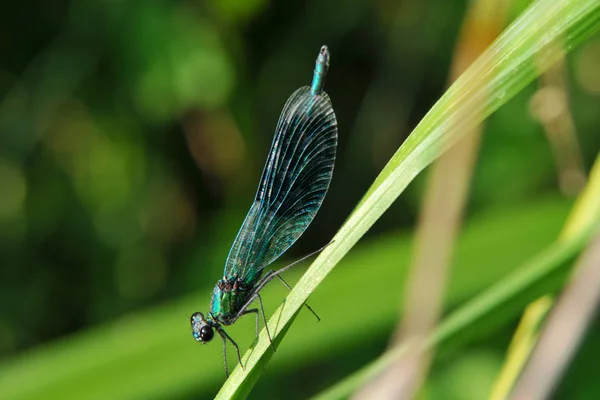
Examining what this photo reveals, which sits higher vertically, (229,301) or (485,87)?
(229,301)

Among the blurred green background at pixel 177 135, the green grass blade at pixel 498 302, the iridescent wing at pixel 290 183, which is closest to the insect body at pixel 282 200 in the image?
the iridescent wing at pixel 290 183

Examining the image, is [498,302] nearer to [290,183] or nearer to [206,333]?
[290,183]

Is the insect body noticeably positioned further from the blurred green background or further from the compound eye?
the blurred green background

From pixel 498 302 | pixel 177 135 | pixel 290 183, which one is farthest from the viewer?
pixel 177 135

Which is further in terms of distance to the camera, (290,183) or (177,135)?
(177,135)

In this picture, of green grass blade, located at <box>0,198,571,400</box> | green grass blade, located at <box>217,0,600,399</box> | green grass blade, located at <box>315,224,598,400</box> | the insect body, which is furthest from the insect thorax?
green grass blade, located at <box>217,0,600,399</box>

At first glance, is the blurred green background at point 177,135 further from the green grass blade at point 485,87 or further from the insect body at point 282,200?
the green grass blade at point 485,87

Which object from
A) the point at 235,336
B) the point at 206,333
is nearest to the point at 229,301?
the point at 206,333
